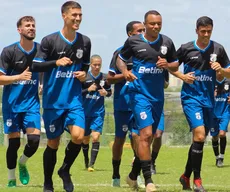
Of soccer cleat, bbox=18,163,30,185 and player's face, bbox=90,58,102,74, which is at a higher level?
player's face, bbox=90,58,102,74

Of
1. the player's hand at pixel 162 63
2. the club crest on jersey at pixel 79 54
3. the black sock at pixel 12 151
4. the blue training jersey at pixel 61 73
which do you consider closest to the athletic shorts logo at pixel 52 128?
the blue training jersey at pixel 61 73

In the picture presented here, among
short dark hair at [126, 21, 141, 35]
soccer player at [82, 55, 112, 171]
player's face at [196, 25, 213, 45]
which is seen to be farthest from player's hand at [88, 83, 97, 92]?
player's face at [196, 25, 213, 45]

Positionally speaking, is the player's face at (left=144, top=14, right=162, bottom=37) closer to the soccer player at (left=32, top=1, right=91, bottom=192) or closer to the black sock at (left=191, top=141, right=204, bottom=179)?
the soccer player at (left=32, top=1, right=91, bottom=192)

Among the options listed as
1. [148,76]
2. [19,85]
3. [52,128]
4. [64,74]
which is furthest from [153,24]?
[19,85]

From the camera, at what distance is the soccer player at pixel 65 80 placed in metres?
11.6

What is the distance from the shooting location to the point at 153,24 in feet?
39.9

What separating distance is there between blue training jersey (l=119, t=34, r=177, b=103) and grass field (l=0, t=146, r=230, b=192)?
1.63m

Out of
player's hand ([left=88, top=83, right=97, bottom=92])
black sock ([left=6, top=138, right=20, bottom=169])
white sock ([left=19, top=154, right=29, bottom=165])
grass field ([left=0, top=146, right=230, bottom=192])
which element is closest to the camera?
grass field ([left=0, top=146, right=230, bottom=192])

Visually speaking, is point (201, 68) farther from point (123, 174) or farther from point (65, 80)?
point (123, 174)

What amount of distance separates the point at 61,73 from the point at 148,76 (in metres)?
1.33

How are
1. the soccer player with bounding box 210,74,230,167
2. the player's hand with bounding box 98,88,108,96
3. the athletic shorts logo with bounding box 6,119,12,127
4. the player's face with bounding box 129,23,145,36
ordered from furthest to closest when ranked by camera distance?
the soccer player with bounding box 210,74,230,167
the player's hand with bounding box 98,88,108,96
the player's face with bounding box 129,23,145,36
the athletic shorts logo with bounding box 6,119,12,127

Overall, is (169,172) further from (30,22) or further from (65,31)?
(65,31)

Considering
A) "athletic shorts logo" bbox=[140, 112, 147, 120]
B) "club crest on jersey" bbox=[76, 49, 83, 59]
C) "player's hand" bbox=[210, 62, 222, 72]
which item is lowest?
"athletic shorts logo" bbox=[140, 112, 147, 120]

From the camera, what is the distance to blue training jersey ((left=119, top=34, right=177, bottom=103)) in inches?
480
